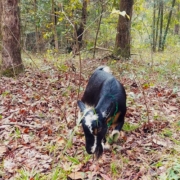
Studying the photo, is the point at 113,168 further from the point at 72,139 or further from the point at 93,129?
the point at 72,139

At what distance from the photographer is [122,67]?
8.35m

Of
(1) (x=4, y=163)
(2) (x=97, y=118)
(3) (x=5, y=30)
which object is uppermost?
(3) (x=5, y=30)

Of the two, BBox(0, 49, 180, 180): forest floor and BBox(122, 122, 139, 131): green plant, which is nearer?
BBox(0, 49, 180, 180): forest floor

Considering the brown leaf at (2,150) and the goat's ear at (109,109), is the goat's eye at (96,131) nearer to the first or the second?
the goat's ear at (109,109)

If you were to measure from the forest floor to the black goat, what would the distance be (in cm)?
25

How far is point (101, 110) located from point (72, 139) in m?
0.80

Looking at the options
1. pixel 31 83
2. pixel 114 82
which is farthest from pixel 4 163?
pixel 31 83

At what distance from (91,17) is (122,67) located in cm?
684

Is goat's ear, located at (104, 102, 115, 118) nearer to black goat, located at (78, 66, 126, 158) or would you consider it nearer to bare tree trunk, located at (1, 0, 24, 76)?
black goat, located at (78, 66, 126, 158)

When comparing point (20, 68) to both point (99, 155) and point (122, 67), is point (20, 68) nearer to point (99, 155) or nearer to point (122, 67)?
point (122, 67)

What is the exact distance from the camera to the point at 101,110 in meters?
3.46

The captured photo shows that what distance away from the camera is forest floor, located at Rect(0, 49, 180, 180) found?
311 centimetres

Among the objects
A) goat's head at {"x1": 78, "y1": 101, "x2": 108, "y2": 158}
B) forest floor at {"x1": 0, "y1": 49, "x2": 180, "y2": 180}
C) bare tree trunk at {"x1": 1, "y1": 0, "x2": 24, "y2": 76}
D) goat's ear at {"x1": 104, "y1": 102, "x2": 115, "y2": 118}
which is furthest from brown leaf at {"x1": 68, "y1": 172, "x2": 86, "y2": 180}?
bare tree trunk at {"x1": 1, "y1": 0, "x2": 24, "y2": 76}

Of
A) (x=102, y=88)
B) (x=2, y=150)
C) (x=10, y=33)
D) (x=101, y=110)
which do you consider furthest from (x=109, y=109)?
(x=10, y=33)
